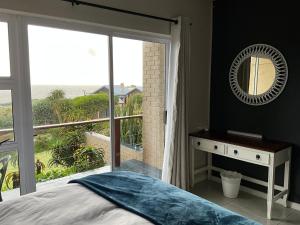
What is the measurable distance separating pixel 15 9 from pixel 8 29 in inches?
7.8

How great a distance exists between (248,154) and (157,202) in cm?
168

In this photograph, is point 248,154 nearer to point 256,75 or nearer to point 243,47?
point 256,75

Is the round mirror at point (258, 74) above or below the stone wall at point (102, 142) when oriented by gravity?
above

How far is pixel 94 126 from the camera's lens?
2852mm

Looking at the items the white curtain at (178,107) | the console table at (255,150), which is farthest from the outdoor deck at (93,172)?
the console table at (255,150)

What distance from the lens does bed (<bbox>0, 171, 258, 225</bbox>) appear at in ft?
4.49

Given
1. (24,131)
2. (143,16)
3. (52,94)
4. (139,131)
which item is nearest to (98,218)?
(24,131)

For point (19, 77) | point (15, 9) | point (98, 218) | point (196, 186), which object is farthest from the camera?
point (196, 186)

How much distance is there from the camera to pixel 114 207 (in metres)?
1.51

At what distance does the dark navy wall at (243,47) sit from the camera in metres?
2.85

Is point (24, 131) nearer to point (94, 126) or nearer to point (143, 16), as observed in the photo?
point (94, 126)

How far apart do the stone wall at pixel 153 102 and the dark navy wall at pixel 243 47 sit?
0.81 meters

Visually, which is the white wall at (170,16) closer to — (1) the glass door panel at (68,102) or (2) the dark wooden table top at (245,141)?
(1) the glass door panel at (68,102)

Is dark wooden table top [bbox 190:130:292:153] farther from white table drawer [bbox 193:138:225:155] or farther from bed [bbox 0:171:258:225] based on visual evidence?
bed [bbox 0:171:258:225]
